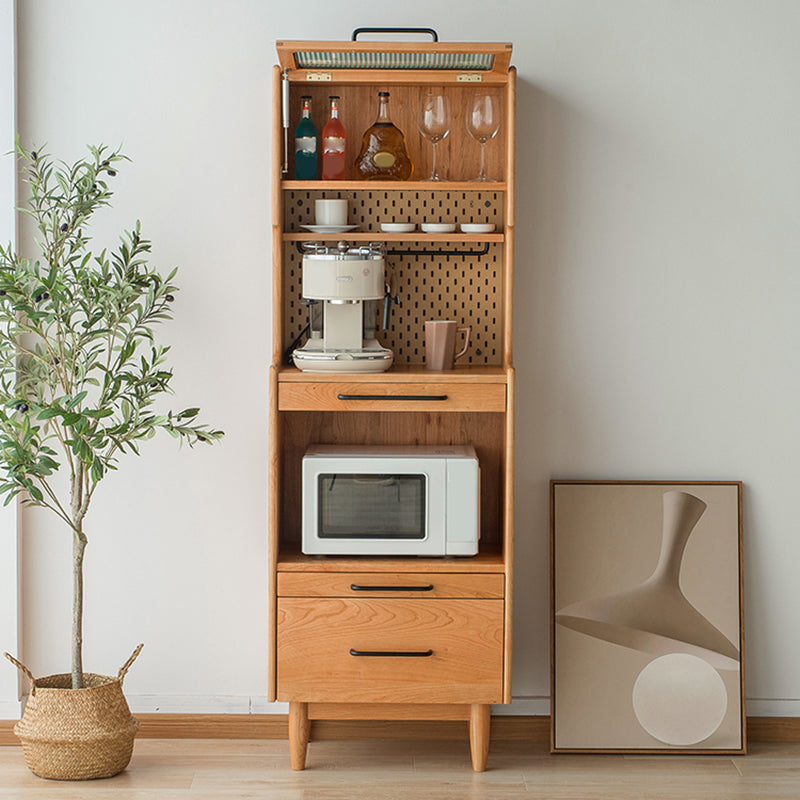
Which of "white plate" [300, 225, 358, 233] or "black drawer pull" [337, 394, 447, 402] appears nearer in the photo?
"black drawer pull" [337, 394, 447, 402]

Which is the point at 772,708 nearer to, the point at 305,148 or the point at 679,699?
the point at 679,699

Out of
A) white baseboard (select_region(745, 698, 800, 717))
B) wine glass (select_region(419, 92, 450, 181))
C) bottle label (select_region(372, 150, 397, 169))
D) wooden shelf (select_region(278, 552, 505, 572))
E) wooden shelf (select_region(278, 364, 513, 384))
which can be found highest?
wine glass (select_region(419, 92, 450, 181))

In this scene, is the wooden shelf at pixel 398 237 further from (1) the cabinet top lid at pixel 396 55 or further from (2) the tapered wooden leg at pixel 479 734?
(2) the tapered wooden leg at pixel 479 734

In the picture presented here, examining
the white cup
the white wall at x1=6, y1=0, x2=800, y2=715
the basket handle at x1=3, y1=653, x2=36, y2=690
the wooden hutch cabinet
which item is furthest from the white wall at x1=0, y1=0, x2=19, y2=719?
the white cup

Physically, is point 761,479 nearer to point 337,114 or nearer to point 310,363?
point 310,363

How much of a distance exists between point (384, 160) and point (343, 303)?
44 centimetres

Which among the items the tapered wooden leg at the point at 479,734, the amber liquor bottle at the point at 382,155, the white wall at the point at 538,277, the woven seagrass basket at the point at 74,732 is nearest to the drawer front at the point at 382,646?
the tapered wooden leg at the point at 479,734

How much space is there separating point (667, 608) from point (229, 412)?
1500 millimetres

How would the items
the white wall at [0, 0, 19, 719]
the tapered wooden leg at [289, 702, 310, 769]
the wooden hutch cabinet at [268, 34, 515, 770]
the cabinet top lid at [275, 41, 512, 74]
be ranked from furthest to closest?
the white wall at [0, 0, 19, 719], the tapered wooden leg at [289, 702, 310, 769], the wooden hutch cabinet at [268, 34, 515, 770], the cabinet top lid at [275, 41, 512, 74]

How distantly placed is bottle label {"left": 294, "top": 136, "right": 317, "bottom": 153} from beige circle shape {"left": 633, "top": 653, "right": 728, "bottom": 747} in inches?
74.0

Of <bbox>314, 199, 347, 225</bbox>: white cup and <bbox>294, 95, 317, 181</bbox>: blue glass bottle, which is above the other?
<bbox>294, 95, 317, 181</bbox>: blue glass bottle

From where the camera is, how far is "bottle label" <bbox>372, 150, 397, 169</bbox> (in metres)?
2.88

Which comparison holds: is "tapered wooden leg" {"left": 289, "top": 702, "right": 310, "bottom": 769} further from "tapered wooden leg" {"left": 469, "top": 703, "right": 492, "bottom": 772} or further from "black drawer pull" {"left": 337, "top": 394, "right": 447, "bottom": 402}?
"black drawer pull" {"left": 337, "top": 394, "right": 447, "bottom": 402}

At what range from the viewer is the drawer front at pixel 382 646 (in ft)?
9.05
